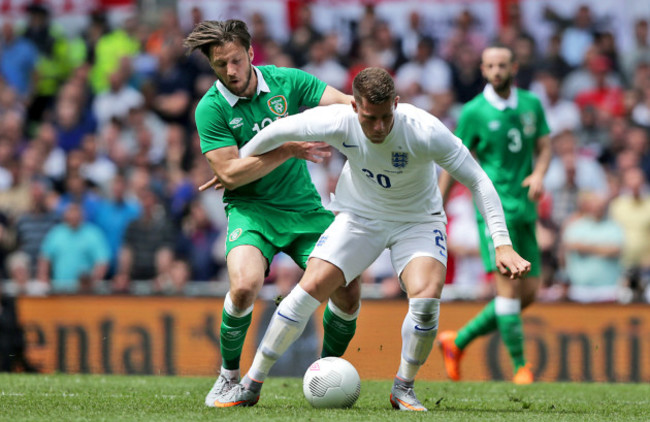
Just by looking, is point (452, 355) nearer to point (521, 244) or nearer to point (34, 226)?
point (521, 244)

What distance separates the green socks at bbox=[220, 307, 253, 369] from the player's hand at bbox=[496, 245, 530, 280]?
1.73 meters

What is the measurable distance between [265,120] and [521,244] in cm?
308

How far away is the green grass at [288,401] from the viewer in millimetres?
6016

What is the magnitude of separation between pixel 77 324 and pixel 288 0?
6.61 meters

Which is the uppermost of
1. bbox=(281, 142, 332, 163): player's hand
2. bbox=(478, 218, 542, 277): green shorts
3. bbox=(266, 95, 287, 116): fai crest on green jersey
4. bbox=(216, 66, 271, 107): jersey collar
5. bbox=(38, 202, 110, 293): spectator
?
bbox=(216, 66, 271, 107): jersey collar

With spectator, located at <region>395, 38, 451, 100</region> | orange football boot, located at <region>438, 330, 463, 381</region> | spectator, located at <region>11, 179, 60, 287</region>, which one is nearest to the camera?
orange football boot, located at <region>438, 330, 463, 381</region>

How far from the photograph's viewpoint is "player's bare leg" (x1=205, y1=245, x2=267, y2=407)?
6.64 metres

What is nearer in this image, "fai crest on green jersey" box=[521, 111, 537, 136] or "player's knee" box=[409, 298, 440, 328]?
"player's knee" box=[409, 298, 440, 328]

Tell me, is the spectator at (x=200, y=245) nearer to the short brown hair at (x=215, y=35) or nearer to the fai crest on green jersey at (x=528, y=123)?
the fai crest on green jersey at (x=528, y=123)

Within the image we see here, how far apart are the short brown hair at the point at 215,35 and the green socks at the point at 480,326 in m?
3.54

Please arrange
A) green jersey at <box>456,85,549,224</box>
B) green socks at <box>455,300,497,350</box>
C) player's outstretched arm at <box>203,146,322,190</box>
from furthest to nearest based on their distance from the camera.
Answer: green socks at <box>455,300,497,350</box>
green jersey at <box>456,85,549,224</box>
player's outstretched arm at <box>203,146,322,190</box>

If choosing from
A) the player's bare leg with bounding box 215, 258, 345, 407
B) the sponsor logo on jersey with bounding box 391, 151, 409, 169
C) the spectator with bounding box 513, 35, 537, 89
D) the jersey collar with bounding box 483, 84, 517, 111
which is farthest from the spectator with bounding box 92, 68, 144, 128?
the sponsor logo on jersey with bounding box 391, 151, 409, 169

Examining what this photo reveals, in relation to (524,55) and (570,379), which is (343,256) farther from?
(524,55)

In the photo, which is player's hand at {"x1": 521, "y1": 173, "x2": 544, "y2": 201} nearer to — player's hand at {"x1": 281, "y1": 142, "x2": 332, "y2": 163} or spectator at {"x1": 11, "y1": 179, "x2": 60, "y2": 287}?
player's hand at {"x1": 281, "y1": 142, "x2": 332, "y2": 163}
